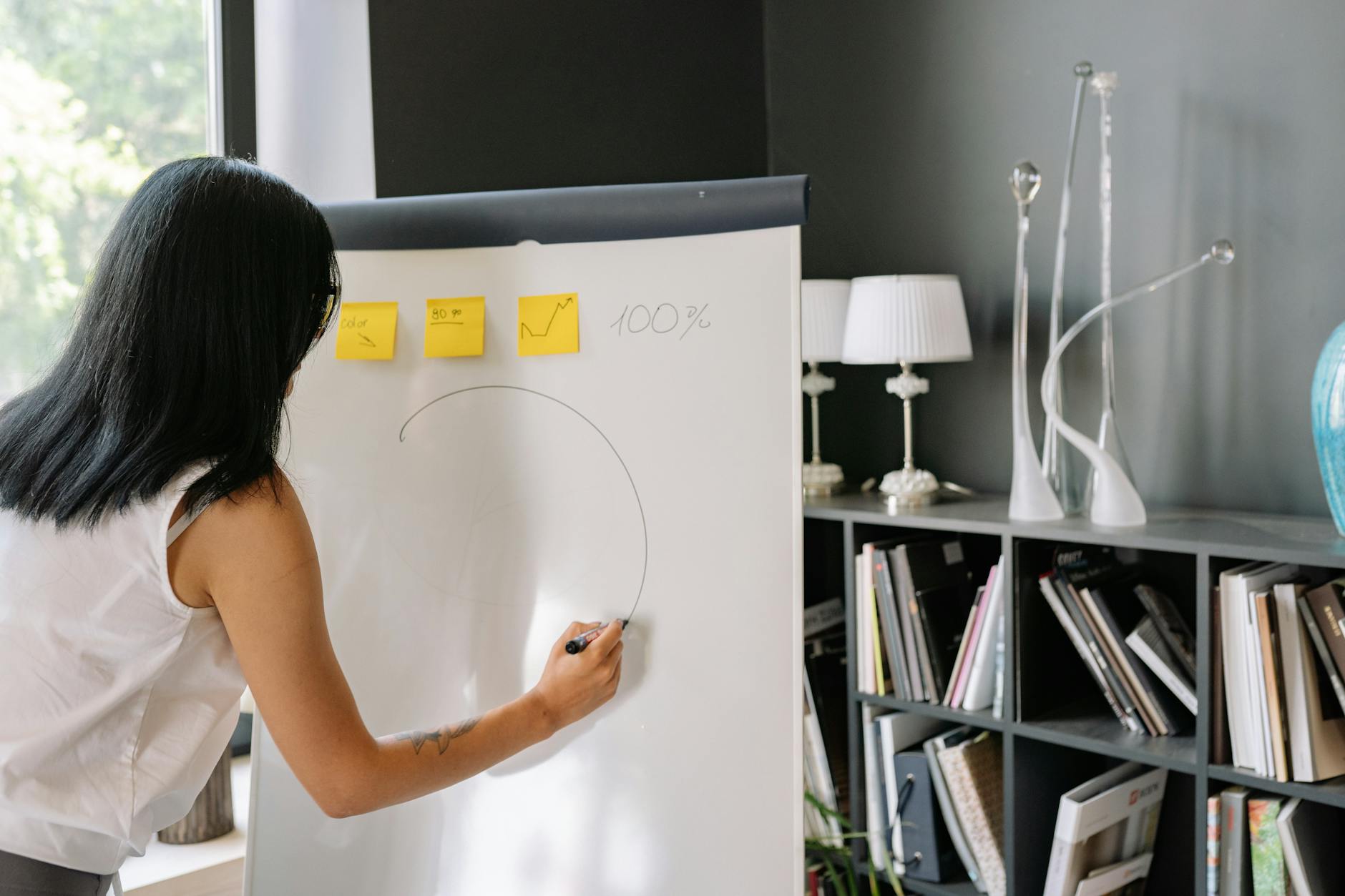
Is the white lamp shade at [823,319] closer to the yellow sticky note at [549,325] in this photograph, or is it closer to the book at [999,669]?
the book at [999,669]

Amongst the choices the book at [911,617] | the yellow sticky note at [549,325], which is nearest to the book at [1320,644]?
the book at [911,617]

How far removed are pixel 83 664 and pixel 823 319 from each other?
1.47 m

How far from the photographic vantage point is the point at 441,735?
3.93 ft

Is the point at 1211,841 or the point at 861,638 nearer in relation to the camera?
the point at 1211,841

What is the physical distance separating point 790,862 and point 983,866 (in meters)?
0.74

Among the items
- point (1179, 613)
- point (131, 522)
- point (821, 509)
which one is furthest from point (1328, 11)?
point (131, 522)

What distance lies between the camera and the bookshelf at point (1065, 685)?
1519mm

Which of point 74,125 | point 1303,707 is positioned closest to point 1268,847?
point 1303,707

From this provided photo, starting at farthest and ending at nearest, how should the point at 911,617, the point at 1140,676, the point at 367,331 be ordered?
the point at 911,617, the point at 1140,676, the point at 367,331

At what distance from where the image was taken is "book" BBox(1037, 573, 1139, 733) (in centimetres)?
169

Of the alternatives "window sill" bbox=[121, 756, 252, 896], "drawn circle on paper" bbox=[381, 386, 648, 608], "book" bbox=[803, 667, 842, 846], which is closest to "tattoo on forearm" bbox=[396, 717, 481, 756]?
"drawn circle on paper" bbox=[381, 386, 648, 608]

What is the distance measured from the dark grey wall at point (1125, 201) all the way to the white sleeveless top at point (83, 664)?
160cm

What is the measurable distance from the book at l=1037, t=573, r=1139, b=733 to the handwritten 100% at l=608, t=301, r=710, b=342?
821mm

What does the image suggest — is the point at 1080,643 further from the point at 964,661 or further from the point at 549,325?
the point at 549,325
